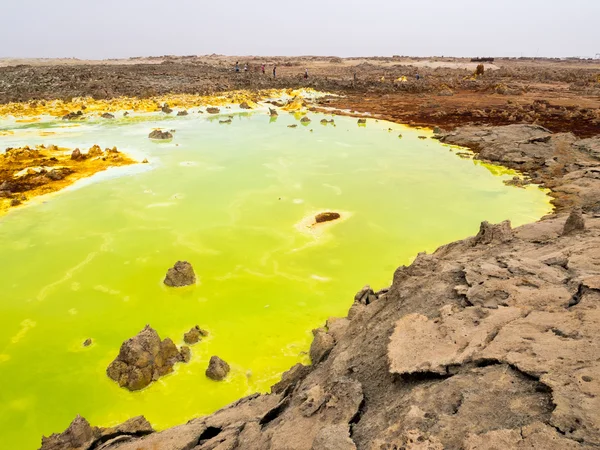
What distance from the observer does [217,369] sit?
5438 mm

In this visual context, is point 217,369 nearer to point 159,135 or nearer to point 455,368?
point 455,368

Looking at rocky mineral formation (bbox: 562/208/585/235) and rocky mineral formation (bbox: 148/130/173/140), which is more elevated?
rocky mineral formation (bbox: 562/208/585/235)

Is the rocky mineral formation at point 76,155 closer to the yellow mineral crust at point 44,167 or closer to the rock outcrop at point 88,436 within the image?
the yellow mineral crust at point 44,167

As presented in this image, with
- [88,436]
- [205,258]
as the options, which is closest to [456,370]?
[88,436]

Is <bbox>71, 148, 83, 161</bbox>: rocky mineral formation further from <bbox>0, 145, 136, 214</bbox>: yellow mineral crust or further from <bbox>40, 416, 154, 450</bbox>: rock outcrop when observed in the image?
<bbox>40, 416, 154, 450</bbox>: rock outcrop

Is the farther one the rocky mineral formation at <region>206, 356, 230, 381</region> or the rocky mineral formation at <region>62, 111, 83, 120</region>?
the rocky mineral formation at <region>62, 111, 83, 120</region>

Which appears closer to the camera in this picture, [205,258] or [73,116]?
[205,258]

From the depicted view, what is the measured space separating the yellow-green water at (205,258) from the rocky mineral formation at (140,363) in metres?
0.13

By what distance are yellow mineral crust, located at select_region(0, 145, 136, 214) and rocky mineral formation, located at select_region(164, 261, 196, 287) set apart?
6393 millimetres

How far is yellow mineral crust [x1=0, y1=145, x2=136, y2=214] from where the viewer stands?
12.2 m

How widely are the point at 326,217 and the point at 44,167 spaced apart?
34.2 ft

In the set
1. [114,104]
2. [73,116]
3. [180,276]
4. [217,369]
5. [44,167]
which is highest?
[114,104]

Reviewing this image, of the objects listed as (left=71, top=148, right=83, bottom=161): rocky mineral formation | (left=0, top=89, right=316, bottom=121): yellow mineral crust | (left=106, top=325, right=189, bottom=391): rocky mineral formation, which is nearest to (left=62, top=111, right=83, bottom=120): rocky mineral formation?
(left=0, top=89, right=316, bottom=121): yellow mineral crust

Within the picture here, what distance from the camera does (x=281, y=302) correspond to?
7180 millimetres
